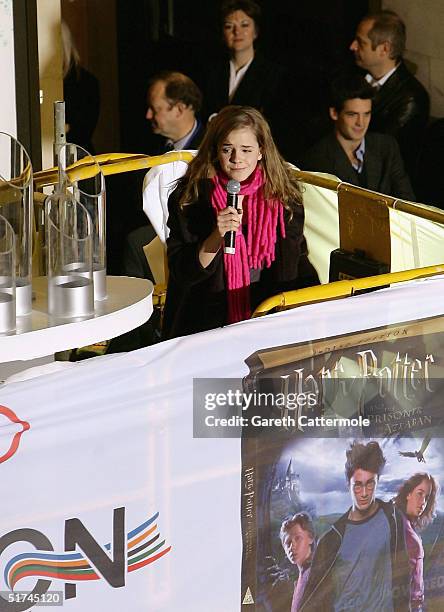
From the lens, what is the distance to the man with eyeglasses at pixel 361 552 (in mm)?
2594

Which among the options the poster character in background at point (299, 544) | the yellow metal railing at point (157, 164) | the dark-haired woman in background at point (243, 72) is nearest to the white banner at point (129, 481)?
the poster character in background at point (299, 544)

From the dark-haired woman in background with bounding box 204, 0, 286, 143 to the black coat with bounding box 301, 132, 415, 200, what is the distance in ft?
2.06

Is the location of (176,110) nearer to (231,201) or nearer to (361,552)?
(231,201)

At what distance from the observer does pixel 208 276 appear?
358cm

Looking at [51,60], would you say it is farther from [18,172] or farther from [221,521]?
[221,521]

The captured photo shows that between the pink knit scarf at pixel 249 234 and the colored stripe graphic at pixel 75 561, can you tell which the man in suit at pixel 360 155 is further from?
the colored stripe graphic at pixel 75 561

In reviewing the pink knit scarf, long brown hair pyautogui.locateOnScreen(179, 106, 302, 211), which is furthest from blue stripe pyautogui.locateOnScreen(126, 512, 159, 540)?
long brown hair pyautogui.locateOnScreen(179, 106, 302, 211)

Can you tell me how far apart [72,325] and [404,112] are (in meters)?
3.49

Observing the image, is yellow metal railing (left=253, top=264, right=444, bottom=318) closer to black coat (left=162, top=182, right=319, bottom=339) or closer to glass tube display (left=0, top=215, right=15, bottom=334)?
glass tube display (left=0, top=215, right=15, bottom=334)

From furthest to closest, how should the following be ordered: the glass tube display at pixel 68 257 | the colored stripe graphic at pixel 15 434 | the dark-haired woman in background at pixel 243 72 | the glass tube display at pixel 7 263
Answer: the dark-haired woman in background at pixel 243 72 → the glass tube display at pixel 68 257 → the glass tube display at pixel 7 263 → the colored stripe graphic at pixel 15 434

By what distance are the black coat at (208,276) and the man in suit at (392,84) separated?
6.85 ft

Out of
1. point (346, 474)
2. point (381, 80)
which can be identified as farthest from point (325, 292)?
point (381, 80)

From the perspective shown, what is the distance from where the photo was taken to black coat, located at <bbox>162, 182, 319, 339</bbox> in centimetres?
359

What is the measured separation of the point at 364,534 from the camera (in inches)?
103
